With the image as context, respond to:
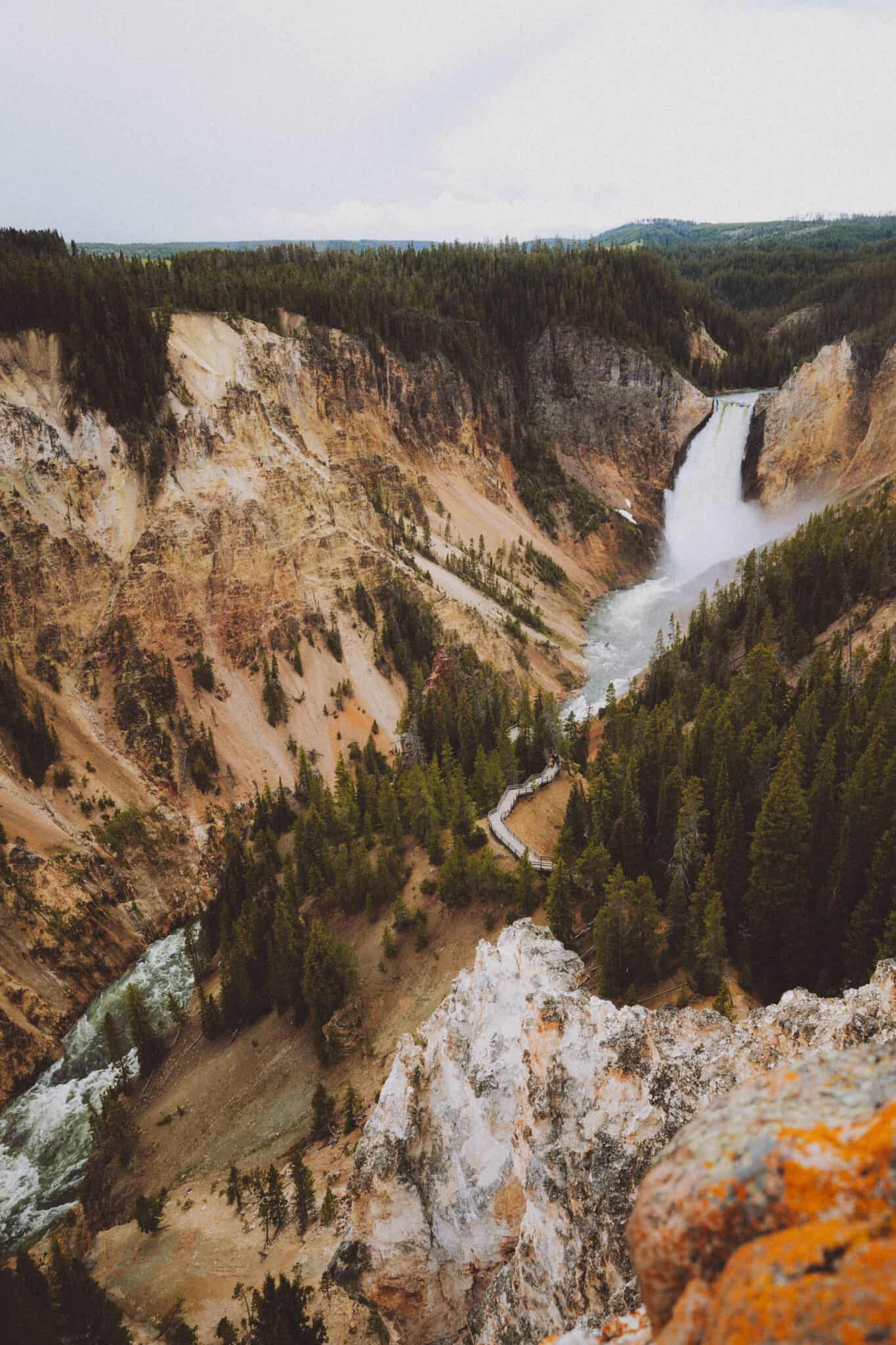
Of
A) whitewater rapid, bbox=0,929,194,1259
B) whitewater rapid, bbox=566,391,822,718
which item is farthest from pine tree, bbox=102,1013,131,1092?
whitewater rapid, bbox=566,391,822,718

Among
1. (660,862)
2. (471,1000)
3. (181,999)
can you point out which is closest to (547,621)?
(660,862)

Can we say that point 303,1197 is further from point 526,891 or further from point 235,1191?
point 526,891

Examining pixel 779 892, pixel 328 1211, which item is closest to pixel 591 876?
pixel 779 892

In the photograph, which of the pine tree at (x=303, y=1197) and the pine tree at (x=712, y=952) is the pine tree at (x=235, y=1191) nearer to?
the pine tree at (x=303, y=1197)

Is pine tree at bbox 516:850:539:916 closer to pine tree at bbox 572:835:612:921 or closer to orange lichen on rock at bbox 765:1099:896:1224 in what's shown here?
pine tree at bbox 572:835:612:921

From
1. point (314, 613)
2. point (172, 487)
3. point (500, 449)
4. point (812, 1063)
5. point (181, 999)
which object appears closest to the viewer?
point (812, 1063)

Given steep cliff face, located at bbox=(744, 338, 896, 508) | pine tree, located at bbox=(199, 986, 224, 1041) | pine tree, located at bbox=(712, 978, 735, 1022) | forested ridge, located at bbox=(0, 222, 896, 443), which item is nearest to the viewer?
pine tree, located at bbox=(712, 978, 735, 1022)

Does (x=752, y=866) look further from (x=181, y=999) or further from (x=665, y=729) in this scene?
(x=181, y=999)
